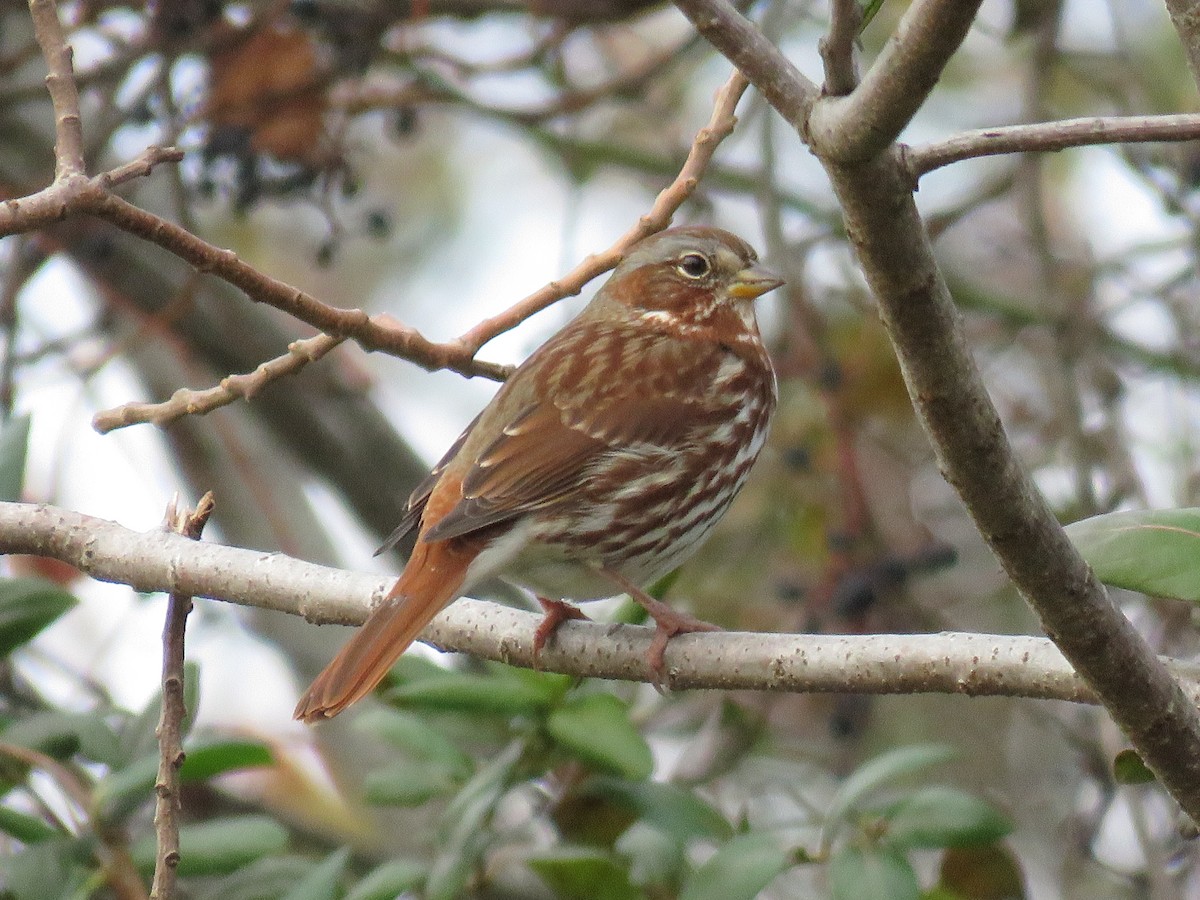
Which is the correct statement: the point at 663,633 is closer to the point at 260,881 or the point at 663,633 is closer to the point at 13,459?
the point at 260,881

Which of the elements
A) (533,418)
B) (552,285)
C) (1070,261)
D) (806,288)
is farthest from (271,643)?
(1070,261)

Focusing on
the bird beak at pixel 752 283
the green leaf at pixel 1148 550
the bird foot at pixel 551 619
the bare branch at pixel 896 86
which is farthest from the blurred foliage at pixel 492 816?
the bare branch at pixel 896 86

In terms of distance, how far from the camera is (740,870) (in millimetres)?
3336

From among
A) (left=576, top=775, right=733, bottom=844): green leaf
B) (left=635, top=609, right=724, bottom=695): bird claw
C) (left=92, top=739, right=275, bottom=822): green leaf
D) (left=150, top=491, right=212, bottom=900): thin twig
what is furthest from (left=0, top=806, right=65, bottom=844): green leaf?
(left=635, top=609, right=724, bottom=695): bird claw

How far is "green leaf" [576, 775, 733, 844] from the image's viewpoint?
3.69 m

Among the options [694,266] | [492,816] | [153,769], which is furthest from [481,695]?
[694,266]

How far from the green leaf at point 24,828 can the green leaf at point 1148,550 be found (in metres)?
2.37

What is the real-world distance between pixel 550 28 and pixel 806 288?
1.56 meters

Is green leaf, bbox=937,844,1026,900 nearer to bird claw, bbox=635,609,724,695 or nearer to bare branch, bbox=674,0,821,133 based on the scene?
bird claw, bbox=635,609,724,695

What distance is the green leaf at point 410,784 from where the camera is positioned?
386 cm

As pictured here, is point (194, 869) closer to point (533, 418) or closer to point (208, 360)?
point (533, 418)

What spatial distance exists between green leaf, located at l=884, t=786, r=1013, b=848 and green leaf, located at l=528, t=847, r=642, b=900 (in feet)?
2.16

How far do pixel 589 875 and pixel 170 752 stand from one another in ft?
4.34

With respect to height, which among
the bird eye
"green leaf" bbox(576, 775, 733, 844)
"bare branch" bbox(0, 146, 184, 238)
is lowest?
"green leaf" bbox(576, 775, 733, 844)
